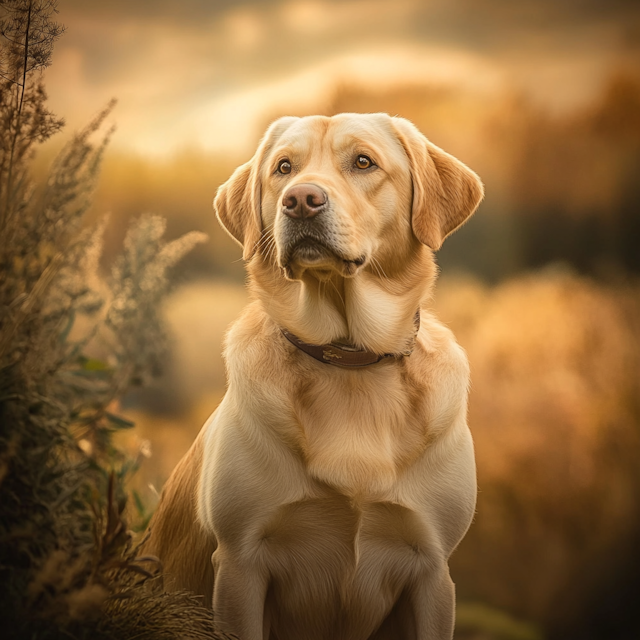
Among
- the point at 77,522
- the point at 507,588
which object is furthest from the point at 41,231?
the point at 507,588

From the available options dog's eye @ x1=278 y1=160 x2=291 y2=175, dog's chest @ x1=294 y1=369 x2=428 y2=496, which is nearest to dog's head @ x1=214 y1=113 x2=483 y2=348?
dog's eye @ x1=278 y1=160 x2=291 y2=175

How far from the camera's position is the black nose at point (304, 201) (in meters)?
2.12

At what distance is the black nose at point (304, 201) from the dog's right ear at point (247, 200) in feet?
1.30

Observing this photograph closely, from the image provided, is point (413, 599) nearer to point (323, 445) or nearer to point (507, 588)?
point (323, 445)

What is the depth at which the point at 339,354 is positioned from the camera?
2.29 meters

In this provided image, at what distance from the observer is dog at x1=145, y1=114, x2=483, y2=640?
2.15 m

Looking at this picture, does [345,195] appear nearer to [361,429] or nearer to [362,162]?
[362,162]

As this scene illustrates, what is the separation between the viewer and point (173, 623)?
169 centimetres

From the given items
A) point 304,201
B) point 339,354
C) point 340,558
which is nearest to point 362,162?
point 304,201

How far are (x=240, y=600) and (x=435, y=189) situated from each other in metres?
1.51

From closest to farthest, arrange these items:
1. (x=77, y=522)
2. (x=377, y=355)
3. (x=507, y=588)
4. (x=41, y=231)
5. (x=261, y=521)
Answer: (x=77, y=522), (x=41, y=231), (x=261, y=521), (x=377, y=355), (x=507, y=588)

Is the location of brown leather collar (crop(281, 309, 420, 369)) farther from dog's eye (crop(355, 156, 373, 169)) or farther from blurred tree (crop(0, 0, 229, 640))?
blurred tree (crop(0, 0, 229, 640))

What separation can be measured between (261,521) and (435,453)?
59 cm

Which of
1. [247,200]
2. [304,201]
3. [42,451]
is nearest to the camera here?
[42,451]
